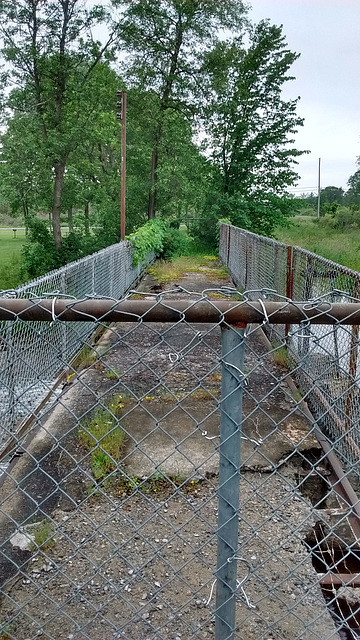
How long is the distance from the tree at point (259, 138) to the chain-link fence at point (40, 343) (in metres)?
17.6

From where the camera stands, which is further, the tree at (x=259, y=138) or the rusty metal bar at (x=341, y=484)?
the tree at (x=259, y=138)

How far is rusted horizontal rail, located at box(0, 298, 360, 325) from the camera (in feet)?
4.53

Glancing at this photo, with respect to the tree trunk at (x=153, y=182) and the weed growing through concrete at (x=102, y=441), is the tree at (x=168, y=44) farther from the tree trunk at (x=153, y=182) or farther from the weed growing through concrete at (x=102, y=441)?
the weed growing through concrete at (x=102, y=441)

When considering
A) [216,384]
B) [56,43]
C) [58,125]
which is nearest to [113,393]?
[216,384]

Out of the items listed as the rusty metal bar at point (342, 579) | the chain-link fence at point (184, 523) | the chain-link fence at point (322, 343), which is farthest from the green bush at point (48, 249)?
the rusty metal bar at point (342, 579)

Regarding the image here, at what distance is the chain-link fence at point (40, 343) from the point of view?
3.19 m

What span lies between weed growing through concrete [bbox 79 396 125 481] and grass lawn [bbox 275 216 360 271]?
13729mm

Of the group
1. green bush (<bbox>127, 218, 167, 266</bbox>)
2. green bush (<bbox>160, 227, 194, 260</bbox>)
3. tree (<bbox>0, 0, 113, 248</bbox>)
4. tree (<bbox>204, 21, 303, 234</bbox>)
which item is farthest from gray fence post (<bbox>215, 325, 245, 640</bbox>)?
tree (<bbox>204, 21, 303, 234</bbox>)

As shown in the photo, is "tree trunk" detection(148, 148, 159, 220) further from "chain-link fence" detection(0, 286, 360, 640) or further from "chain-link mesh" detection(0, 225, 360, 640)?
"chain-link fence" detection(0, 286, 360, 640)

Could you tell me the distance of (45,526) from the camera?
2.83 metres

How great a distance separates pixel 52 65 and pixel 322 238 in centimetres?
1673

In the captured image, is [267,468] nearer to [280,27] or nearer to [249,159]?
[249,159]

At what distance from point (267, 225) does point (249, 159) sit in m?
3.51

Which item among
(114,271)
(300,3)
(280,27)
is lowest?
(114,271)
